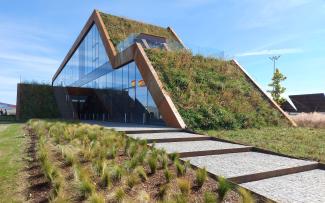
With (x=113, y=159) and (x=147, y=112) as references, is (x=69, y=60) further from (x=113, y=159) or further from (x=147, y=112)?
(x=113, y=159)

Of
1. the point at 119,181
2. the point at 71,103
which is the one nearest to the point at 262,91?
the point at 119,181

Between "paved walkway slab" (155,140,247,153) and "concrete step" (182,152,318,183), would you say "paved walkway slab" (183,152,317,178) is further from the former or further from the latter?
"paved walkway slab" (155,140,247,153)

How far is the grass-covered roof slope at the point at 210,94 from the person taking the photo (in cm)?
1593

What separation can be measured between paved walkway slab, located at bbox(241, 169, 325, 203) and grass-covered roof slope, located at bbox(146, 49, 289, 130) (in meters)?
8.36

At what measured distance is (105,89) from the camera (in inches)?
1085

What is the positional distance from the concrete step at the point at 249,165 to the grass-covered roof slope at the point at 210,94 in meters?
6.38

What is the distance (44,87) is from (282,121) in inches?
952

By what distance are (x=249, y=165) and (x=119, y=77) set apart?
57.7ft

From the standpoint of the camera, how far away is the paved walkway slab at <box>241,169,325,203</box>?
16.9 ft

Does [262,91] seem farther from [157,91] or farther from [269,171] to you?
[269,171]

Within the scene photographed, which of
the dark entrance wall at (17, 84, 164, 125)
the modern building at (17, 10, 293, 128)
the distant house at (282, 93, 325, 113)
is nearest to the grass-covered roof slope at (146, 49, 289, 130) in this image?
the modern building at (17, 10, 293, 128)

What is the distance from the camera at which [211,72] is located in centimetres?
2045

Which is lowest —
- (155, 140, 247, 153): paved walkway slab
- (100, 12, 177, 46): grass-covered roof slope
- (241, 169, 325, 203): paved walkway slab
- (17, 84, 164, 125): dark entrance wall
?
(241, 169, 325, 203): paved walkway slab

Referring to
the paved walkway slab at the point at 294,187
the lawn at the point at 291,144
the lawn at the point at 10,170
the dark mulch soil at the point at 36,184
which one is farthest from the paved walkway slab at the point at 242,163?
the lawn at the point at 10,170
